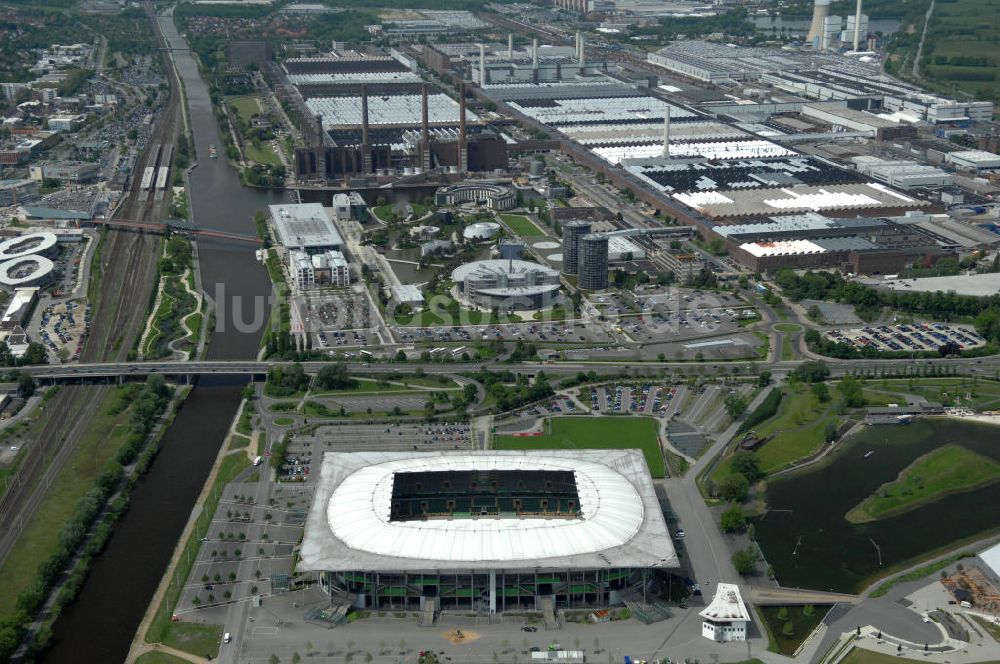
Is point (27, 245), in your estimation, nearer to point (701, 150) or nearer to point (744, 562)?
point (744, 562)

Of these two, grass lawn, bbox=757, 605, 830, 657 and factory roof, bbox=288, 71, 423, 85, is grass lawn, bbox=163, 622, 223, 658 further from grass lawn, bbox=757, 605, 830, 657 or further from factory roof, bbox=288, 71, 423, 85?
factory roof, bbox=288, 71, 423, 85

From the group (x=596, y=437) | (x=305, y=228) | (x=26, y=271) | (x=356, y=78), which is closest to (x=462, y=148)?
(x=305, y=228)

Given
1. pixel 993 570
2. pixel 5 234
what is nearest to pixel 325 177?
pixel 5 234

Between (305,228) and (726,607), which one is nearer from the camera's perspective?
(726,607)

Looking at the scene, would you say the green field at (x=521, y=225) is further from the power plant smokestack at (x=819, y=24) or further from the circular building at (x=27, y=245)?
the power plant smokestack at (x=819, y=24)

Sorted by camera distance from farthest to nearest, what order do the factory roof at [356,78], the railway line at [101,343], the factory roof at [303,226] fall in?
the factory roof at [356,78] → the factory roof at [303,226] → the railway line at [101,343]

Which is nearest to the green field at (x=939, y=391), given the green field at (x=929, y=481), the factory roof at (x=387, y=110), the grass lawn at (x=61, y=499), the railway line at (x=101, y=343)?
the green field at (x=929, y=481)
